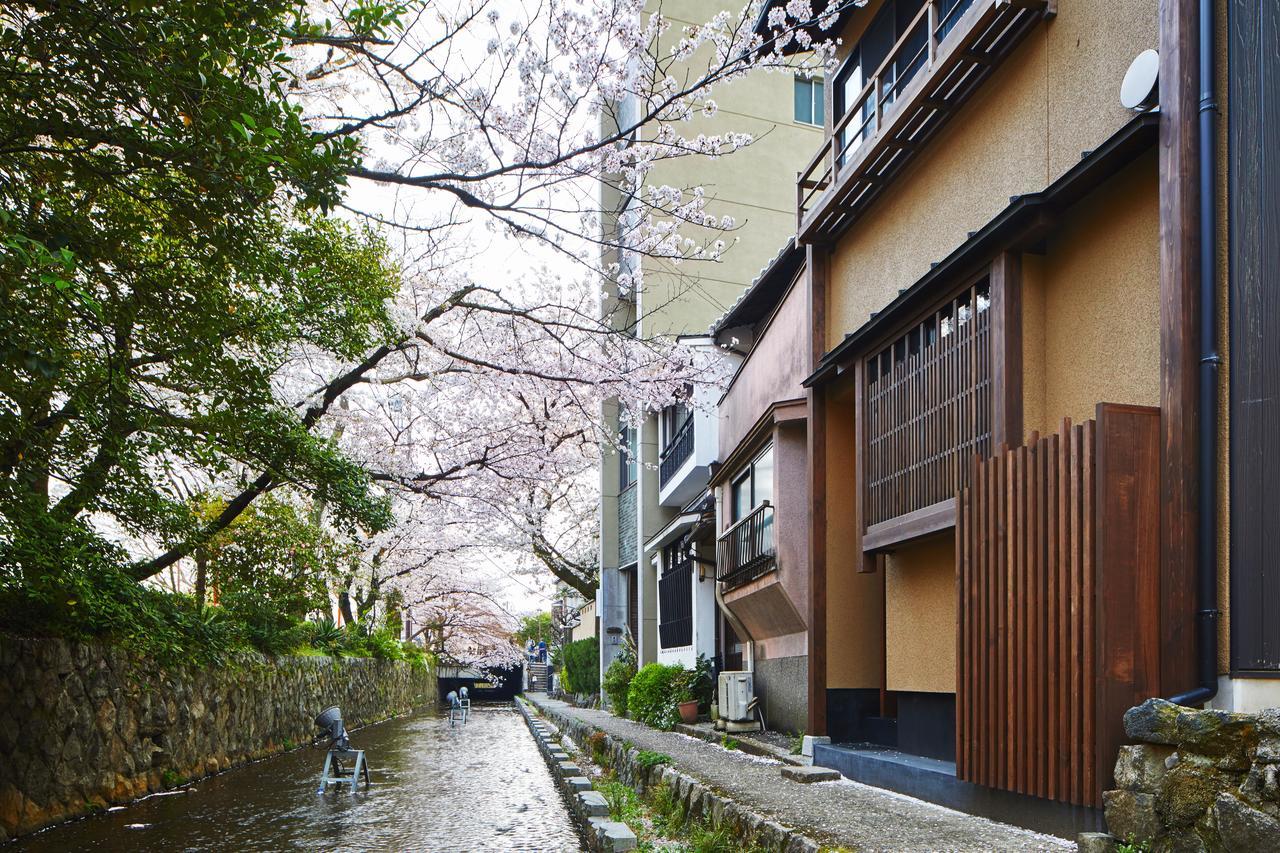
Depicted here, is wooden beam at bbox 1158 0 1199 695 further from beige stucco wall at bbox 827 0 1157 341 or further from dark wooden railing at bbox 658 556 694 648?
dark wooden railing at bbox 658 556 694 648

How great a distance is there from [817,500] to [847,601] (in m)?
1.28

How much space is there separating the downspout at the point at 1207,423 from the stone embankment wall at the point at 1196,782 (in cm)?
35

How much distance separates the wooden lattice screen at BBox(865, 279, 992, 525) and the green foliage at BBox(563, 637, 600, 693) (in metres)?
26.3

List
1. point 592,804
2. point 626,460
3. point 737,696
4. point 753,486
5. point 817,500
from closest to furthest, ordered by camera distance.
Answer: point 592,804
point 817,500
point 737,696
point 753,486
point 626,460

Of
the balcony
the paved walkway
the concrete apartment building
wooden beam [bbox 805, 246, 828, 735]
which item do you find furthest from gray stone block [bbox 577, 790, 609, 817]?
the concrete apartment building

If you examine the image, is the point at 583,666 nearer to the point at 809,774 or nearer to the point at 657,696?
the point at 657,696

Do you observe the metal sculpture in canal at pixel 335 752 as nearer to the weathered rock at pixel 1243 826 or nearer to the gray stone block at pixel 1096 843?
the gray stone block at pixel 1096 843

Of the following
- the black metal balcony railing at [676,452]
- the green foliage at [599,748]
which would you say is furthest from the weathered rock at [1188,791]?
the black metal balcony railing at [676,452]

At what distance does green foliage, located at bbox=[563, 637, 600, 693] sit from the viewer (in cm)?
3728

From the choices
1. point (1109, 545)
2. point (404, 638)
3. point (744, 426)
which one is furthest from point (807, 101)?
point (404, 638)

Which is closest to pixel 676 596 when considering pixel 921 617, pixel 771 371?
pixel 771 371

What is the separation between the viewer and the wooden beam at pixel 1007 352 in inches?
318

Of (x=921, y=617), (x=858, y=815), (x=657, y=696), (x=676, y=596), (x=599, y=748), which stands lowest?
(x=657, y=696)

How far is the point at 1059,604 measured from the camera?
22.0 ft
